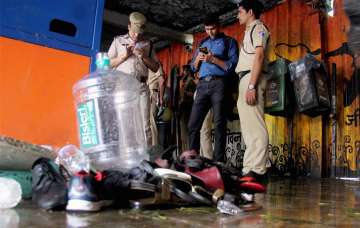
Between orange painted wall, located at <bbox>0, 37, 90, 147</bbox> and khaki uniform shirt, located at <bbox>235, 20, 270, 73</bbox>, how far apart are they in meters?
1.86

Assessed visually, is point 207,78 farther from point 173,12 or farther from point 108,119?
point 173,12

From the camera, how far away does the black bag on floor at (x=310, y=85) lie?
19.6ft

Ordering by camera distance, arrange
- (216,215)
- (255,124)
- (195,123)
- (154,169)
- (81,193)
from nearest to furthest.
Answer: (81,193), (216,215), (154,169), (255,124), (195,123)

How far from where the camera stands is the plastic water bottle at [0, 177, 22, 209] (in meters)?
1.61

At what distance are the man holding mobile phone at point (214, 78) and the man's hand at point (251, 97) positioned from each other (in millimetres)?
524

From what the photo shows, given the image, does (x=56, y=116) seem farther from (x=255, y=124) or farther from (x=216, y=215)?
(x=255, y=124)

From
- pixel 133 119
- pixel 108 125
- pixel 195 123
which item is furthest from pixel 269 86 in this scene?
pixel 108 125

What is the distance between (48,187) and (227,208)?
739 mm

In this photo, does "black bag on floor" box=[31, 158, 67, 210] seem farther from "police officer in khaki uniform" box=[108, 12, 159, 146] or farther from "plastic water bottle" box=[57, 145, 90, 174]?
"police officer in khaki uniform" box=[108, 12, 159, 146]

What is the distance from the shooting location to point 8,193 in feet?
5.35

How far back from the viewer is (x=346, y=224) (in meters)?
1.59

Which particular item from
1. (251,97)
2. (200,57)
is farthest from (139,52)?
(251,97)

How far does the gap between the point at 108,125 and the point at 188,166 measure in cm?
62

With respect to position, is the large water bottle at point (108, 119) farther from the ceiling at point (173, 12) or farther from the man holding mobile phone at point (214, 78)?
the ceiling at point (173, 12)
